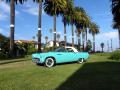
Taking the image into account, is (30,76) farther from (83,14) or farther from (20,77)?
(83,14)

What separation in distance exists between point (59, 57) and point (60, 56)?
0.37ft

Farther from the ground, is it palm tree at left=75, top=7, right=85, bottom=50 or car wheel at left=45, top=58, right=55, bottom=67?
palm tree at left=75, top=7, right=85, bottom=50

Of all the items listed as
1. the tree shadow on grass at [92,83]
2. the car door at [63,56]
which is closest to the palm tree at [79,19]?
the car door at [63,56]

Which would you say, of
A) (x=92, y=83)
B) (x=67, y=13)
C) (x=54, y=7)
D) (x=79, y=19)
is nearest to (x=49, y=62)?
(x=92, y=83)

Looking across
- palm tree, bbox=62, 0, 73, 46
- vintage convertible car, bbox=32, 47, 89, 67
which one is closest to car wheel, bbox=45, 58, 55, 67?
vintage convertible car, bbox=32, 47, 89, 67

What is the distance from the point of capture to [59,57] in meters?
20.7

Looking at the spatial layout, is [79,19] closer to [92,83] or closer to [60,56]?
[60,56]

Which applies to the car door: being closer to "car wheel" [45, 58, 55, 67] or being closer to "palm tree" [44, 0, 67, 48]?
"car wheel" [45, 58, 55, 67]

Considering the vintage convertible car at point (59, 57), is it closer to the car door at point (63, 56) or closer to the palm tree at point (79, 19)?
the car door at point (63, 56)

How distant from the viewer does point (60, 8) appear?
50781 millimetres

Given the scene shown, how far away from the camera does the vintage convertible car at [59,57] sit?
65.0 ft

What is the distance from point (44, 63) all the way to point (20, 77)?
5657mm

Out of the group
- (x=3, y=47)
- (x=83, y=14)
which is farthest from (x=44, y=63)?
(x=83, y=14)

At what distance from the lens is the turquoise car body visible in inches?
778
